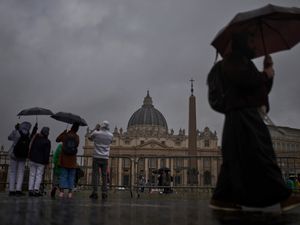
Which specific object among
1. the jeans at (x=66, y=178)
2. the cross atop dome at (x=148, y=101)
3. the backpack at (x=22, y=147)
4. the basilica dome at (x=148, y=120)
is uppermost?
the cross atop dome at (x=148, y=101)

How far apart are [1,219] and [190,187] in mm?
8766

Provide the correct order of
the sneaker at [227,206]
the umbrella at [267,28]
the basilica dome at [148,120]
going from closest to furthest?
the umbrella at [267,28] → the sneaker at [227,206] → the basilica dome at [148,120]

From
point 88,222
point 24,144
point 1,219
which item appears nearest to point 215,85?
A: point 88,222

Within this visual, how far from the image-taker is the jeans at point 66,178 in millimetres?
7766

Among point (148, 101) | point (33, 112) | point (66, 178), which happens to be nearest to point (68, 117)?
point (33, 112)

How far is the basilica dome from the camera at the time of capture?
101125mm

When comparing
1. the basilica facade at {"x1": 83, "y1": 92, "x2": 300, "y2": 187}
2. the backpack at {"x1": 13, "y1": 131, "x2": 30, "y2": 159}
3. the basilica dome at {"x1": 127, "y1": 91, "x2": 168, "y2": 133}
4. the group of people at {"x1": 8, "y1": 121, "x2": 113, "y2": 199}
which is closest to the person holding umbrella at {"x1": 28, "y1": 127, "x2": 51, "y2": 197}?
the group of people at {"x1": 8, "y1": 121, "x2": 113, "y2": 199}

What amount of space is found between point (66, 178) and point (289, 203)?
5.29 metres

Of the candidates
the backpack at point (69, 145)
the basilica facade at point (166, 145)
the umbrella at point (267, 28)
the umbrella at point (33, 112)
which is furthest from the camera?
the basilica facade at point (166, 145)

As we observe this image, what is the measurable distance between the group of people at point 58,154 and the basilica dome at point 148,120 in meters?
90.6

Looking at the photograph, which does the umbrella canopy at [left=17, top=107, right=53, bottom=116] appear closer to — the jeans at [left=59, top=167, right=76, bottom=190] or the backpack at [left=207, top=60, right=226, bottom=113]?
the jeans at [left=59, top=167, right=76, bottom=190]

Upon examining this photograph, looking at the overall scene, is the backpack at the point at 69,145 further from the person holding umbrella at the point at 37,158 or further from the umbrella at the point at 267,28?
the umbrella at the point at 267,28

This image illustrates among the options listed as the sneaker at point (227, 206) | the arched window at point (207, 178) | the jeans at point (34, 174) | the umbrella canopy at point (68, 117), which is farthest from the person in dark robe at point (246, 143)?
the arched window at point (207, 178)

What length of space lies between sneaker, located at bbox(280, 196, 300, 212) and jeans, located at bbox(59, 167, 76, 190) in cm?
523
